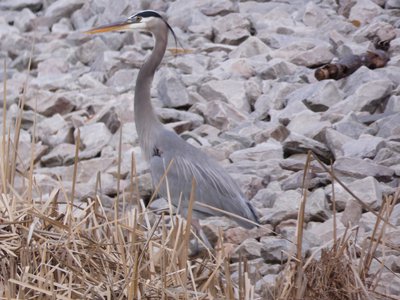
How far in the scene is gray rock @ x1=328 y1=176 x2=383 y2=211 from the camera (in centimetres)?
579

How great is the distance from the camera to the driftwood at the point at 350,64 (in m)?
8.18

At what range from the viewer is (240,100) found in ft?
26.8

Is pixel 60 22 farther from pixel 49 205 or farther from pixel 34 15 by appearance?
pixel 49 205

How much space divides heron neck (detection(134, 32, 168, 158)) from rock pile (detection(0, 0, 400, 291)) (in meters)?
0.31

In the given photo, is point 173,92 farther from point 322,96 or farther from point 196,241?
point 196,241

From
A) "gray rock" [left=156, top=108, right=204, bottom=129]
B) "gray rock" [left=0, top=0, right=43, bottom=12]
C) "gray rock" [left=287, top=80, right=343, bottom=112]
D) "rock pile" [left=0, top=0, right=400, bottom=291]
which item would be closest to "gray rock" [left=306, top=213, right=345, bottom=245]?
"rock pile" [left=0, top=0, right=400, bottom=291]

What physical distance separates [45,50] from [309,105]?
3217 mm

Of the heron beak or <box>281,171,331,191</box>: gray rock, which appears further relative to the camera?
the heron beak

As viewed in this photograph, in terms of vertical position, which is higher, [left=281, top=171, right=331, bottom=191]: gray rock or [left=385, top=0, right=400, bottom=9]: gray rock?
[left=385, top=0, right=400, bottom=9]: gray rock

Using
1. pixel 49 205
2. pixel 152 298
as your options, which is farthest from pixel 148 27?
pixel 152 298

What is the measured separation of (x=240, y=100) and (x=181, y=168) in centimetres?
202

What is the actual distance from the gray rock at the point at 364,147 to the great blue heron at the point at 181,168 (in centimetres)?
91

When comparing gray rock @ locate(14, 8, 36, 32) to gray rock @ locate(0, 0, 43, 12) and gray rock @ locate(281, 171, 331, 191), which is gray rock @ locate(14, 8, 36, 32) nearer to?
gray rock @ locate(0, 0, 43, 12)

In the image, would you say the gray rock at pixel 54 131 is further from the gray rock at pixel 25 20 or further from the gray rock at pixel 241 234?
the gray rock at pixel 25 20
